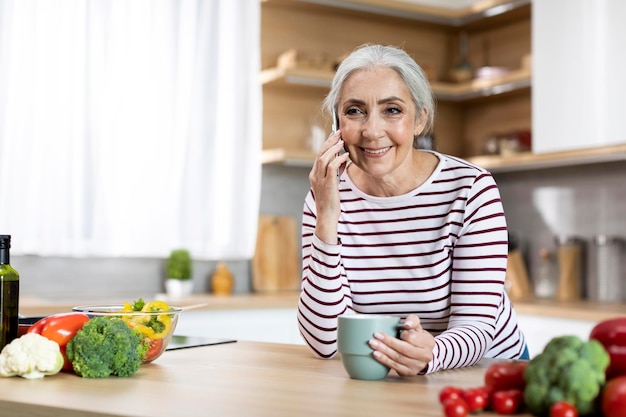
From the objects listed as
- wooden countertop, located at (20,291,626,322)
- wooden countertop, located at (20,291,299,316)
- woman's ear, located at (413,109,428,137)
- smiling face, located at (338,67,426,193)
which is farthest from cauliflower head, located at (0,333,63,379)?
wooden countertop, located at (20,291,299,316)

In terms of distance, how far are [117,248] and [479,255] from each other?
252cm

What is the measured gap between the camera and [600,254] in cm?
414

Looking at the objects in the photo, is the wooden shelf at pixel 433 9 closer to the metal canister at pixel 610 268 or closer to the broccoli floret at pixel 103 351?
the metal canister at pixel 610 268

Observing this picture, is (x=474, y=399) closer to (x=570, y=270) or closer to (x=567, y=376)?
(x=567, y=376)

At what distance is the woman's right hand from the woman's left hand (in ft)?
1.32

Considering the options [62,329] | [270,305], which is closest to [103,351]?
[62,329]

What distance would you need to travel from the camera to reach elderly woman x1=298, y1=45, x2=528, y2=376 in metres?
1.88

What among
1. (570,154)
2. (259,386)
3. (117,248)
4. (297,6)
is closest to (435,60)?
(297,6)

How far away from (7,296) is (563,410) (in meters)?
1.00

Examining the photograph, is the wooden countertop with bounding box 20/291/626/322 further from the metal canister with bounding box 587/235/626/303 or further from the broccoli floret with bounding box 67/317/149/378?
the broccoli floret with bounding box 67/317/149/378

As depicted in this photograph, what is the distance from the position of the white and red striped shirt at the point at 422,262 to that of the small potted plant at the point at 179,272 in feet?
6.82

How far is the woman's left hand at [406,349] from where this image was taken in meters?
1.45

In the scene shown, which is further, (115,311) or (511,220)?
(511,220)

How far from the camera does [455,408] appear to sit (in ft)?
3.57
